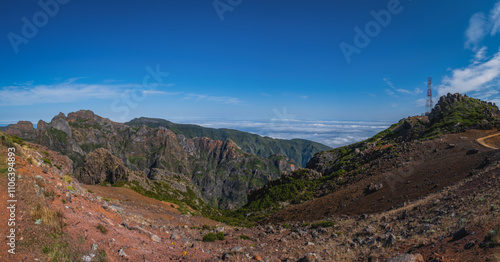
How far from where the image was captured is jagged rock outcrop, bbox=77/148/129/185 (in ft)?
171

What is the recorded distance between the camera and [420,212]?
1759 cm

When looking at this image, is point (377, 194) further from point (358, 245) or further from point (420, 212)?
point (358, 245)

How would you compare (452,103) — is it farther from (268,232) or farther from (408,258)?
(408,258)

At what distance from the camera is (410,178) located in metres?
29.6

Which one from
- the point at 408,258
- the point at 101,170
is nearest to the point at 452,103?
the point at 408,258

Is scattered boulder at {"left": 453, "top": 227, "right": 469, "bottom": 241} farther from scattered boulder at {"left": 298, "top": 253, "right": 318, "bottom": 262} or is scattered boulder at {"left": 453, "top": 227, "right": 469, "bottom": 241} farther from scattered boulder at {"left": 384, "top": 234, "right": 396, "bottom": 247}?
scattered boulder at {"left": 298, "top": 253, "right": 318, "bottom": 262}

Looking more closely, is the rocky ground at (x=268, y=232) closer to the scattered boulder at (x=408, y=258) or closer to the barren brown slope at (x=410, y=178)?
the scattered boulder at (x=408, y=258)

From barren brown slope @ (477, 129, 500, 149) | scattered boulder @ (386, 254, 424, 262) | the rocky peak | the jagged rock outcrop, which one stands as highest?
the rocky peak

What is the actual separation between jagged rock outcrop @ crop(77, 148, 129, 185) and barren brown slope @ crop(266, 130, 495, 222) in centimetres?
3886

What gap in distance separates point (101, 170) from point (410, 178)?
6007 cm

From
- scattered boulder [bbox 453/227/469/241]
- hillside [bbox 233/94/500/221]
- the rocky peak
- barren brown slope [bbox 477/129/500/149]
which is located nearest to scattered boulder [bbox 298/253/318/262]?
scattered boulder [bbox 453/227/469/241]

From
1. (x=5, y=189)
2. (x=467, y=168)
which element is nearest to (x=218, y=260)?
(x=5, y=189)

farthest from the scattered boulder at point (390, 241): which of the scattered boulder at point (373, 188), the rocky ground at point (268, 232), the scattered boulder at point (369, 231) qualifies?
the scattered boulder at point (373, 188)

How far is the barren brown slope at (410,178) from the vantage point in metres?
25.4
